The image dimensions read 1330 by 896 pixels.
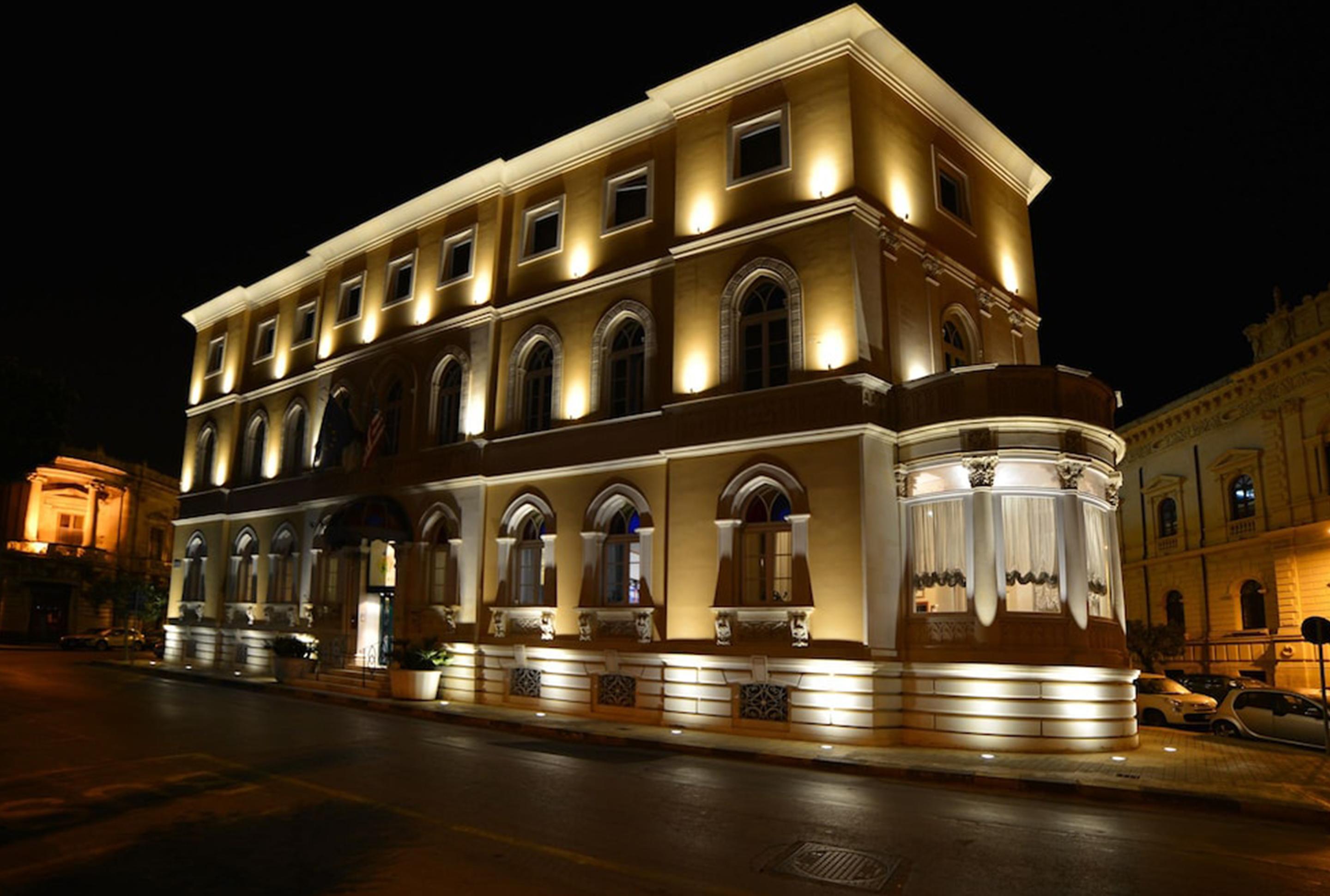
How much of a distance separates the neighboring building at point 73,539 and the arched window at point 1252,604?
6416 cm

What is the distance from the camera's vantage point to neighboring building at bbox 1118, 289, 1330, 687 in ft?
119

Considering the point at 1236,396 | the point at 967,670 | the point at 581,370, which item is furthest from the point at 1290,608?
the point at 581,370

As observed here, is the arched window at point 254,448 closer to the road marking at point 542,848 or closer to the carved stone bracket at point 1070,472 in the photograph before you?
the road marking at point 542,848

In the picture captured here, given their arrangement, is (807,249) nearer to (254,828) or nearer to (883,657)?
(883,657)

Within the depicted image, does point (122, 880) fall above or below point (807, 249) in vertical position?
below

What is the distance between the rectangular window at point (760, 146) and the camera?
20973 millimetres

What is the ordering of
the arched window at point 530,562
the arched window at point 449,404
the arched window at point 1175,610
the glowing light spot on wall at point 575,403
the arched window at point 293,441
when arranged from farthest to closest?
the arched window at point 1175,610 → the arched window at point 293,441 → the arched window at point 449,404 → the arched window at point 530,562 → the glowing light spot on wall at point 575,403

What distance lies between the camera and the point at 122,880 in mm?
7402

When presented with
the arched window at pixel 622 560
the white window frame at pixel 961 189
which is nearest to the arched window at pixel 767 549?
the arched window at pixel 622 560

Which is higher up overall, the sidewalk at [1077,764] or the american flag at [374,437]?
the american flag at [374,437]

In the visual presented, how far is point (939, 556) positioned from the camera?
18.5m

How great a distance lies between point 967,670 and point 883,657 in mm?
1494

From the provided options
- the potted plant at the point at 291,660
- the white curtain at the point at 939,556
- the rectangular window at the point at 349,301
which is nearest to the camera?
the white curtain at the point at 939,556

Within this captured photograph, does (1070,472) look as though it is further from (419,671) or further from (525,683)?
(419,671)
